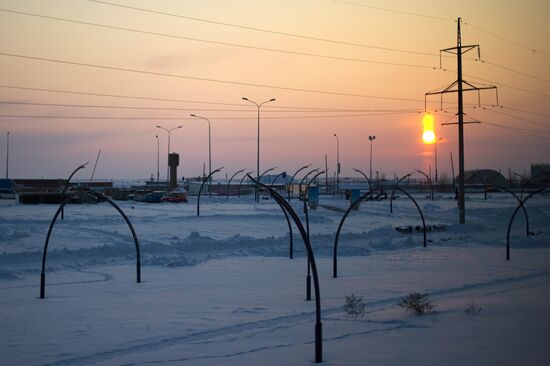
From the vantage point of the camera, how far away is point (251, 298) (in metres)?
17.4

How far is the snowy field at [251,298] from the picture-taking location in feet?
37.7

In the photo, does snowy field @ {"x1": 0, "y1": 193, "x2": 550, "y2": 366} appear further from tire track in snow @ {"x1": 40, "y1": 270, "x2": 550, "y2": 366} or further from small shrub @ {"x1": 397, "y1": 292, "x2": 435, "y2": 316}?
small shrub @ {"x1": 397, "y1": 292, "x2": 435, "y2": 316}

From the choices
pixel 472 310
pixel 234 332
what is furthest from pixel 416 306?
pixel 234 332

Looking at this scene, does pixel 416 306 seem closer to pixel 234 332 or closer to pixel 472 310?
pixel 472 310

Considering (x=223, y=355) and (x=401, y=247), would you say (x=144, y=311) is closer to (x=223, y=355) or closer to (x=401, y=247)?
(x=223, y=355)

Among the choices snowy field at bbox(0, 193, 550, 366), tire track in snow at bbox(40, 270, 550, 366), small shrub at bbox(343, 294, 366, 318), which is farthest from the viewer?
small shrub at bbox(343, 294, 366, 318)

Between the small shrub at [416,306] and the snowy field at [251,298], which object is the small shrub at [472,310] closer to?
the snowy field at [251,298]

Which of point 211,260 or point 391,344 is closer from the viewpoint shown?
point 391,344

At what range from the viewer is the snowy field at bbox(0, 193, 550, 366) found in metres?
11.5

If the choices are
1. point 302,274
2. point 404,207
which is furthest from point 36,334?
point 404,207

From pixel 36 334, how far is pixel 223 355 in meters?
3.95

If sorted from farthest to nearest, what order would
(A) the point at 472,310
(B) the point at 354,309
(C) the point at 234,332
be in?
1. (B) the point at 354,309
2. (A) the point at 472,310
3. (C) the point at 234,332

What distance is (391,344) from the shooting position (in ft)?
39.1

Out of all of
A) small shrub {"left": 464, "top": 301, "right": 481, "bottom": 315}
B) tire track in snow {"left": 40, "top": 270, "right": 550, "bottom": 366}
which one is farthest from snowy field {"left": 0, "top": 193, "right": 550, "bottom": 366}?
small shrub {"left": 464, "top": 301, "right": 481, "bottom": 315}
